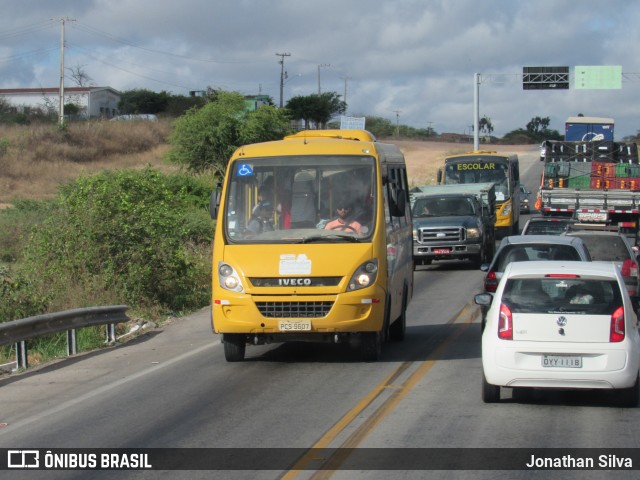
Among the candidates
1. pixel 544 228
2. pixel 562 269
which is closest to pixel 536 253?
pixel 562 269

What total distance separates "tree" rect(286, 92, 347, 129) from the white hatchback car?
94.0 metres

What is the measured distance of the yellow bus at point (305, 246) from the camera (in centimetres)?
1211

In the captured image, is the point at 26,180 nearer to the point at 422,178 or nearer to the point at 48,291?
the point at 422,178

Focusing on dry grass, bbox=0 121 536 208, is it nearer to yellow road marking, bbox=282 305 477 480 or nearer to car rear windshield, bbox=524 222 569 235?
car rear windshield, bbox=524 222 569 235

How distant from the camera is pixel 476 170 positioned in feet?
120

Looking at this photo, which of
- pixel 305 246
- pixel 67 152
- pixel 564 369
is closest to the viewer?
pixel 564 369

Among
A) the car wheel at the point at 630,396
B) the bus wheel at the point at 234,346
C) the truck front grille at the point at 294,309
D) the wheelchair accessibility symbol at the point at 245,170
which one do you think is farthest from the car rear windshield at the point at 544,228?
the car wheel at the point at 630,396

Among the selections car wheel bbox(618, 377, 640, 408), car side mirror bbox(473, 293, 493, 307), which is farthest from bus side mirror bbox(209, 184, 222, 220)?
car wheel bbox(618, 377, 640, 408)

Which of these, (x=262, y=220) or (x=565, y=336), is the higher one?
(x=262, y=220)

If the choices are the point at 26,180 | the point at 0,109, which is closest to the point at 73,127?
the point at 26,180

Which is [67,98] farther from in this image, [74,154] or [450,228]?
[450,228]

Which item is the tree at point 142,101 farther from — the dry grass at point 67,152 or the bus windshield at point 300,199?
the bus windshield at point 300,199

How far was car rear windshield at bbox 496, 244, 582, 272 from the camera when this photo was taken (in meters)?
15.0

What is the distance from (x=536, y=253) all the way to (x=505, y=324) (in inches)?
222
